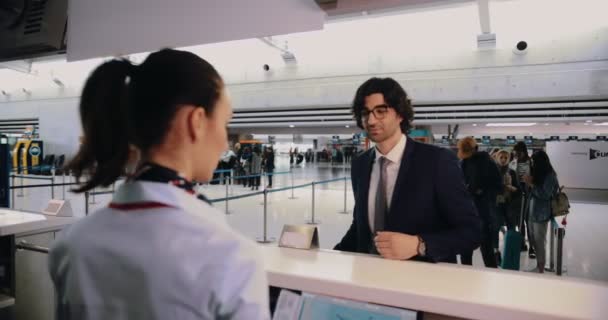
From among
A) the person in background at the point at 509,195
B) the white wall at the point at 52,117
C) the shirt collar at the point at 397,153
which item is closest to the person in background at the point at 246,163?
the white wall at the point at 52,117

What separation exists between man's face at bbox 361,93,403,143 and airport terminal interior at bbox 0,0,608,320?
1.1 inches

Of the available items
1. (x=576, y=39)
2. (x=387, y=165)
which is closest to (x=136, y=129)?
(x=387, y=165)

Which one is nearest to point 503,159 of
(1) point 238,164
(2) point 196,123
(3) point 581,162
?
(2) point 196,123

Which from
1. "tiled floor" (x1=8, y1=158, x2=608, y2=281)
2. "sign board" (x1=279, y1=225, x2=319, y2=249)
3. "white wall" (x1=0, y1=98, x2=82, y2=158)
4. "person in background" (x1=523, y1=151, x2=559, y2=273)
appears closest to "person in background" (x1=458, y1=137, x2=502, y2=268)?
"person in background" (x1=523, y1=151, x2=559, y2=273)

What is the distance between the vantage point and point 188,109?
0.58 meters

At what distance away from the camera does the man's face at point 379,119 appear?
1.62m

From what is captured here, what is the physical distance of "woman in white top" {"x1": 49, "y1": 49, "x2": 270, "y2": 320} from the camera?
1.54 feet

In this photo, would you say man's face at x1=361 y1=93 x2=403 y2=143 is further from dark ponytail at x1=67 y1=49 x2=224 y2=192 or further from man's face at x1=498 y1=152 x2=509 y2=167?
man's face at x1=498 y1=152 x2=509 y2=167

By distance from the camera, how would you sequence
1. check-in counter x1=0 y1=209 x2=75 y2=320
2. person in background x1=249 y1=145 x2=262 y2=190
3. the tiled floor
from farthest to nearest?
person in background x1=249 y1=145 x2=262 y2=190
the tiled floor
check-in counter x1=0 y1=209 x2=75 y2=320

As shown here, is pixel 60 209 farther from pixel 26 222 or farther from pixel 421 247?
pixel 421 247

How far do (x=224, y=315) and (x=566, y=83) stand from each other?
1096cm

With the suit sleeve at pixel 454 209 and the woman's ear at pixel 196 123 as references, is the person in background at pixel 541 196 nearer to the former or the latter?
the suit sleeve at pixel 454 209

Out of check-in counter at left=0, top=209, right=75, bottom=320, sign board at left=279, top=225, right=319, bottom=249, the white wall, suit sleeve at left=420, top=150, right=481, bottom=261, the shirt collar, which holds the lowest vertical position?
check-in counter at left=0, top=209, right=75, bottom=320

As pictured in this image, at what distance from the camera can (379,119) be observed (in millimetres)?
1636
